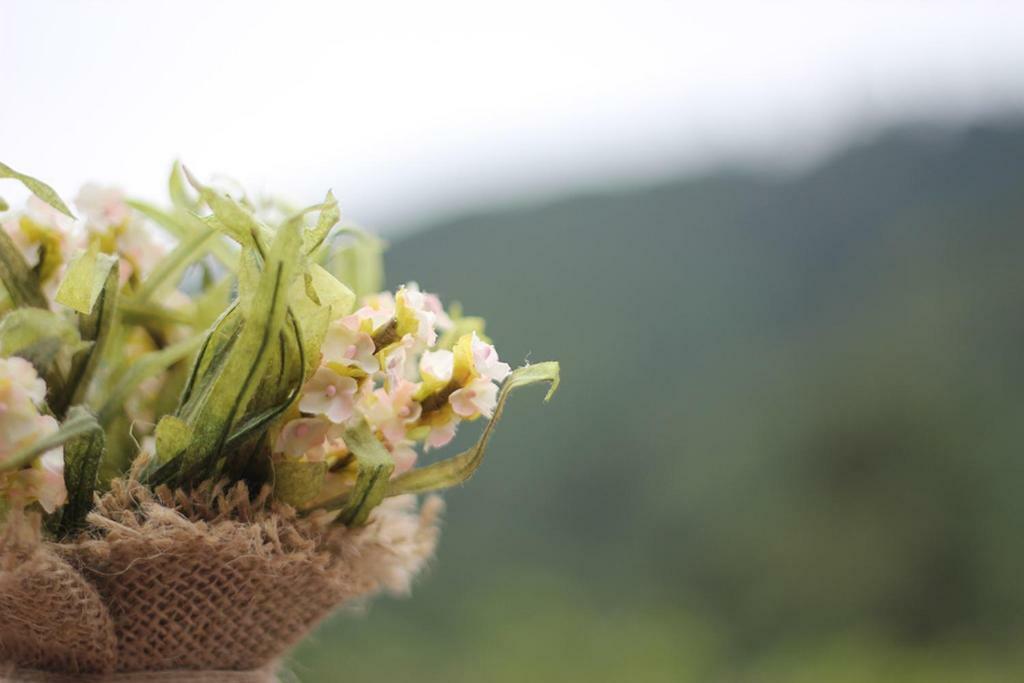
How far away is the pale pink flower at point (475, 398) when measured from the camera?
1.58ft

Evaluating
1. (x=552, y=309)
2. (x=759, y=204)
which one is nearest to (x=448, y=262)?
(x=552, y=309)

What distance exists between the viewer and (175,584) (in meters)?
0.46

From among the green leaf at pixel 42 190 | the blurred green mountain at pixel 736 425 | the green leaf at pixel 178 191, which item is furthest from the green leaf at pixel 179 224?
the blurred green mountain at pixel 736 425

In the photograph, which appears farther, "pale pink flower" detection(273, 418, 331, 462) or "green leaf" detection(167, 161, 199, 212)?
"green leaf" detection(167, 161, 199, 212)

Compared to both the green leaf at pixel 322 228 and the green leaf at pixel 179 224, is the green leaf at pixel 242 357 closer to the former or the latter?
the green leaf at pixel 322 228

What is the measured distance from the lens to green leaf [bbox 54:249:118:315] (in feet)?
1.47

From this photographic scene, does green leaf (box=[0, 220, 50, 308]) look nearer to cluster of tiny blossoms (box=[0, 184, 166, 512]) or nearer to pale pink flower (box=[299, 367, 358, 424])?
cluster of tiny blossoms (box=[0, 184, 166, 512])

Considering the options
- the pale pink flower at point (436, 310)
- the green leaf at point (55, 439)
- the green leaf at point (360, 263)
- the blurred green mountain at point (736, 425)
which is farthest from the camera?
the blurred green mountain at point (736, 425)

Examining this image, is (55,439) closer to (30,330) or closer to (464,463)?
(30,330)

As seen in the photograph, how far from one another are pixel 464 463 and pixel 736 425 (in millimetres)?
3874

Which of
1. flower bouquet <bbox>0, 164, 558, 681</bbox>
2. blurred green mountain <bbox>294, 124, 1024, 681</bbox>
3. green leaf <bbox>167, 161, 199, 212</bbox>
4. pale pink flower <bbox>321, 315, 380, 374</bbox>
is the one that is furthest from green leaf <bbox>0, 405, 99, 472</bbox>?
blurred green mountain <bbox>294, 124, 1024, 681</bbox>

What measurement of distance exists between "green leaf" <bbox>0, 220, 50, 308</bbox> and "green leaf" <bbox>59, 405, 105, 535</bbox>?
93 millimetres

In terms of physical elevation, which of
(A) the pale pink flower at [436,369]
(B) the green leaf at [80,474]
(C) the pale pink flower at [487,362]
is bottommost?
(B) the green leaf at [80,474]

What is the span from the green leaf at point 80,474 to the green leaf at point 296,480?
3.0 inches
